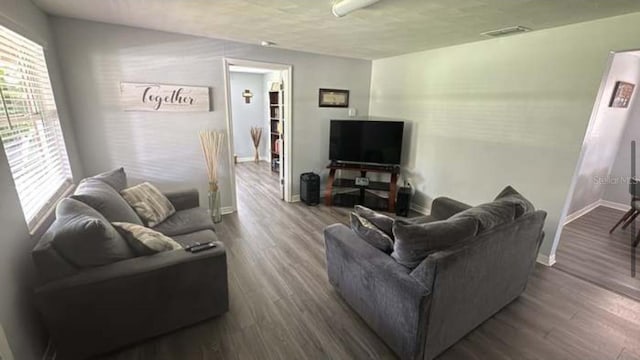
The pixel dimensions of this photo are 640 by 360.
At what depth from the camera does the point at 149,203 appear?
2506 mm

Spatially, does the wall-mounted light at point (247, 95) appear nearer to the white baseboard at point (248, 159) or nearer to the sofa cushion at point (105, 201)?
the white baseboard at point (248, 159)

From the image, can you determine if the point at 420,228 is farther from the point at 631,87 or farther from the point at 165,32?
the point at 631,87

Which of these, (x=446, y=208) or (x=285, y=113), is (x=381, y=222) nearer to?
(x=446, y=208)

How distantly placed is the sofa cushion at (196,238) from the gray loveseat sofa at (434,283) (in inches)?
39.7

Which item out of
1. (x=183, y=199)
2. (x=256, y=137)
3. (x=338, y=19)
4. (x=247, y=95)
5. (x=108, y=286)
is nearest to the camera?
(x=108, y=286)

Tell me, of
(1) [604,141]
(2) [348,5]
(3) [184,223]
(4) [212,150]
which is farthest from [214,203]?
(1) [604,141]

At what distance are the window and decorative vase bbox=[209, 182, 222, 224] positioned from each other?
146 centimetres

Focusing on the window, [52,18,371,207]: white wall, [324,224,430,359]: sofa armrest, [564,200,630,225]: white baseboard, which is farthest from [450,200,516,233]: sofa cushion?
[564,200,630,225]: white baseboard

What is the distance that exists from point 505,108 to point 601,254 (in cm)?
200

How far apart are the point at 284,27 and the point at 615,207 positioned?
5.92 m

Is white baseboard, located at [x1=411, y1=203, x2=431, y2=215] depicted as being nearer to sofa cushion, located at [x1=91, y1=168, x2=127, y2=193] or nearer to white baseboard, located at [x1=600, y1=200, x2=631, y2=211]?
white baseboard, located at [x1=600, y1=200, x2=631, y2=211]

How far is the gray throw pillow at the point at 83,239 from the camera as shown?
1.50 meters

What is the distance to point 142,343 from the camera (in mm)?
1819

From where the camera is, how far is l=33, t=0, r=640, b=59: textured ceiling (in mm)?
2072
